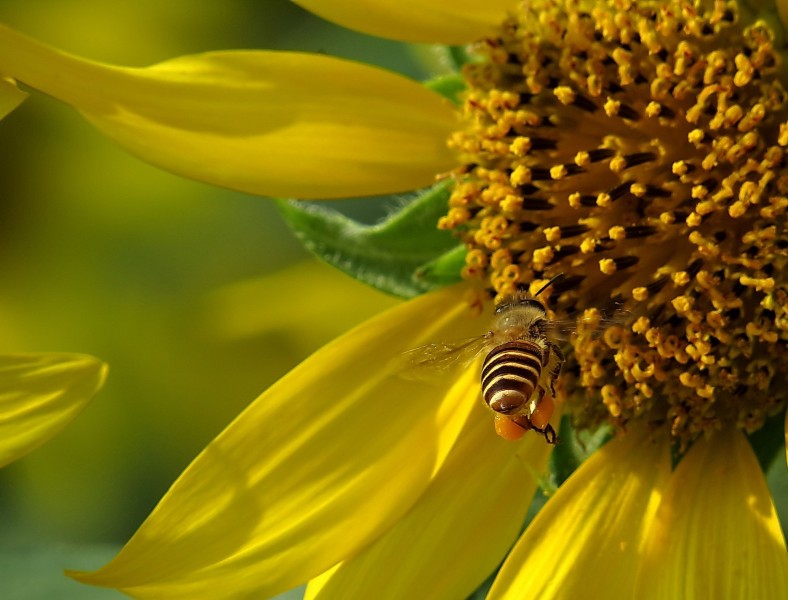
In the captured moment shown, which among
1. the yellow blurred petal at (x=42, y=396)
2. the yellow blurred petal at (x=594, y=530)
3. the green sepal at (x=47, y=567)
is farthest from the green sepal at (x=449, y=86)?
the green sepal at (x=47, y=567)

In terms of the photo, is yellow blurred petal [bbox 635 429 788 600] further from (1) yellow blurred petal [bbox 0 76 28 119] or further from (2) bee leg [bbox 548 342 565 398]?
(1) yellow blurred petal [bbox 0 76 28 119]

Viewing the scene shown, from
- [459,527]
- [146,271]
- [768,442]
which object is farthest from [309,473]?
[146,271]

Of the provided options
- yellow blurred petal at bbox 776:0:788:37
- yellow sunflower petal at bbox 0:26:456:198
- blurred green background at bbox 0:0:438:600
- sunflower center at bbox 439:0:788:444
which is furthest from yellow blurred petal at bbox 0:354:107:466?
yellow blurred petal at bbox 776:0:788:37

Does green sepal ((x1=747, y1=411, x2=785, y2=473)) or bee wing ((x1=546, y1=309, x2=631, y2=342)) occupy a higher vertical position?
bee wing ((x1=546, y1=309, x2=631, y2=342))

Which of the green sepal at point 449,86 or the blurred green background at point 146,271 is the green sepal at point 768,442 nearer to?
the green sepal at point 449,86

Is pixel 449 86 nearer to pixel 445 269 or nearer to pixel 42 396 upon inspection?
pixel 445 269

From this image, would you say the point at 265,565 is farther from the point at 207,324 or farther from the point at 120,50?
the point at 120,50
